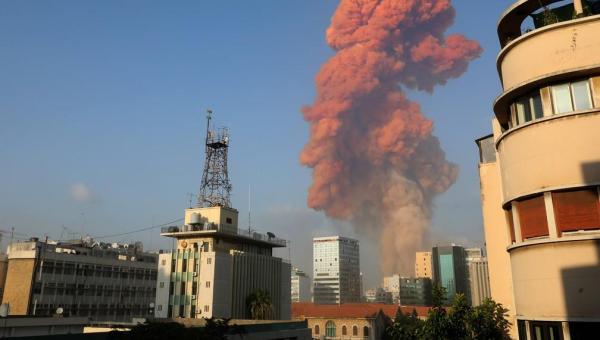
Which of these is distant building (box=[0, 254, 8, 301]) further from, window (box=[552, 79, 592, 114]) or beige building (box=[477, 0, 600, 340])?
window (box=[552, 79, 592, 114])

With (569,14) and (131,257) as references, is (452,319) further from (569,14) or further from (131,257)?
(131,257)

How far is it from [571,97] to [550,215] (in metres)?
4.33

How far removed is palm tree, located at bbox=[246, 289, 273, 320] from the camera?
73625 mm

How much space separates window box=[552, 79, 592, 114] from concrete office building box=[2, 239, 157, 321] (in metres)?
70.1

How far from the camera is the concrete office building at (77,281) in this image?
3283 inches

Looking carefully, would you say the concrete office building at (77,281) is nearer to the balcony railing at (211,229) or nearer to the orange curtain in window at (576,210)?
the balcony railing at (211,229)

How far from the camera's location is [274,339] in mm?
49781

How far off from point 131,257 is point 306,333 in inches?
2756

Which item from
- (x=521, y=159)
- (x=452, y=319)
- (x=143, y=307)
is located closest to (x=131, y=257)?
(x=143, y=307)

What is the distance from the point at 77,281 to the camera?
301 ft

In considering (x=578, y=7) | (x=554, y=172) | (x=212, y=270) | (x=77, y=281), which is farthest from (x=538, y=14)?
(x=77, y=281)

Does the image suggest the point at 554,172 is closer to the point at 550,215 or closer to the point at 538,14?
the point at 550,215

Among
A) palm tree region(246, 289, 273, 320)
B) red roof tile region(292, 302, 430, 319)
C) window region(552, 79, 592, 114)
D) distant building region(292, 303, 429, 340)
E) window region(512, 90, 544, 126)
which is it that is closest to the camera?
window region(552, 79, 592, 114)

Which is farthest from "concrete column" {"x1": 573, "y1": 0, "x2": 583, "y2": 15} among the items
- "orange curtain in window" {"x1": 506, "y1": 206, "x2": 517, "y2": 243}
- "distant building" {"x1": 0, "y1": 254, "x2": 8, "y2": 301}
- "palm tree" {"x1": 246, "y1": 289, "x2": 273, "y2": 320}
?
"distant building" {"x1": 0, "y1": 254, "x2": 8, "y2": 301}
